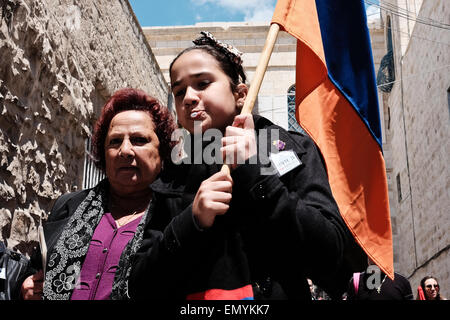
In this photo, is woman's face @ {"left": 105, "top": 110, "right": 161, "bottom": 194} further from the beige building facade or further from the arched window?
the arched window

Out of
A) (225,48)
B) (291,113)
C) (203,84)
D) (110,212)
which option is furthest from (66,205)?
(291,113)

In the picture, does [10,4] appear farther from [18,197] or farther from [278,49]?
[278,49]

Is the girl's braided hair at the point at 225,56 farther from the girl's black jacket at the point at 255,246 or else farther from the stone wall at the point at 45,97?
the stone wall at the point at 45,97

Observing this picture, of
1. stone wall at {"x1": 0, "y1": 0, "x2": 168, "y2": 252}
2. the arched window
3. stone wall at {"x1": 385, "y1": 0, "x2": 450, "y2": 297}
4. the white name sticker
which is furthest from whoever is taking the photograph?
the arched window

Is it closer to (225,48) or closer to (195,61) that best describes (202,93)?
(195,61)

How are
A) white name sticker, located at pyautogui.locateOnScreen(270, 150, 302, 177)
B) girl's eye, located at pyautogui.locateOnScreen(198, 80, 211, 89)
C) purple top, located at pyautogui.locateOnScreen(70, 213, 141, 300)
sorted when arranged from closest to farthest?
white name sticker, located at pyautogui.locateOnScreen(270, 150, 302, 177), girl's eye, located at pyautogui.locateOnScreen(198, 80, 211, 89), purple top, located at pyautogui.locateOnScreen(70, 213, 141, 300)

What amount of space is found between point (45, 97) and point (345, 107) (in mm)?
3188

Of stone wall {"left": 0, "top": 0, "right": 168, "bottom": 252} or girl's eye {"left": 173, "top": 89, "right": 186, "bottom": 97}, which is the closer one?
girl's eye {"left": 173, "top": 89, "right": 186, "bottom": 97}

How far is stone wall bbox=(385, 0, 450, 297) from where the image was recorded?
10.8m

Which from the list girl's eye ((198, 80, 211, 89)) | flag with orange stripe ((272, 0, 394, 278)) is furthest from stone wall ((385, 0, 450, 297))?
girl's eye ((198, 80, 211, 89))

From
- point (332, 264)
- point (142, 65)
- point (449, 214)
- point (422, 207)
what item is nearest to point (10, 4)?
point (332, 264)

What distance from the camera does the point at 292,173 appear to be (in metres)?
1.69
